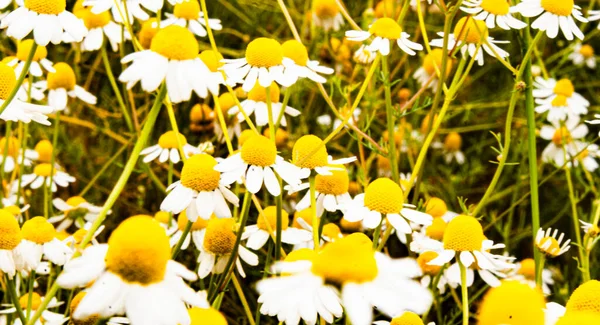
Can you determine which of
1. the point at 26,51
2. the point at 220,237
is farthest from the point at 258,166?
the point at 26,51

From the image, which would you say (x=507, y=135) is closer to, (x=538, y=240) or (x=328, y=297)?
(x=538, y=240)

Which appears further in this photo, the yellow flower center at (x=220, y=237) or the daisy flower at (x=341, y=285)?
the yellow flower center at (x=220, y=237)

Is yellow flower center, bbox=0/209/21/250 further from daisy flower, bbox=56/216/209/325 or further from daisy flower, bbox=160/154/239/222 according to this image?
daisy flower, bbox=56/216/209/325

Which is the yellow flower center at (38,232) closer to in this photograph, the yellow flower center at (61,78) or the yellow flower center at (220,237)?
the yellow flower center at (220,237)

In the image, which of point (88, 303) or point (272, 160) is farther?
point (272, 160)

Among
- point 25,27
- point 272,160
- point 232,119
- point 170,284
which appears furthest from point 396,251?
point 170,284

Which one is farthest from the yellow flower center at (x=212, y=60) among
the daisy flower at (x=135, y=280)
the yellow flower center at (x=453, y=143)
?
the yellow flower center at (x=453, y=143)
